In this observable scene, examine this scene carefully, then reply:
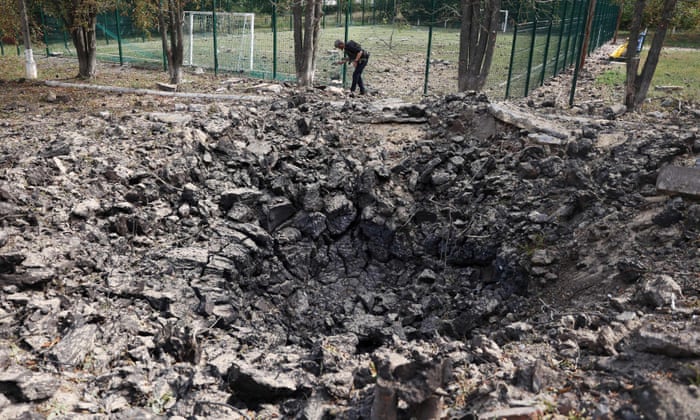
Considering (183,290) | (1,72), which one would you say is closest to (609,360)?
(183,290)

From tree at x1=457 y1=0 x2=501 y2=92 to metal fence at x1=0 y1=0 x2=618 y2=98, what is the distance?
0.58 m

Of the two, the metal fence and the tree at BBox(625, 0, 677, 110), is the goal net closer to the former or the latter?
the metal fence

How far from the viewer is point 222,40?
53.7ft

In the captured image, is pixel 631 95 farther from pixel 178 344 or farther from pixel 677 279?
pixel 178 344

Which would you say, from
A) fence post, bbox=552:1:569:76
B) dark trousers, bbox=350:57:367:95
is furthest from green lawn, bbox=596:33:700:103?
dark trousers, bbox=350:57:367:95

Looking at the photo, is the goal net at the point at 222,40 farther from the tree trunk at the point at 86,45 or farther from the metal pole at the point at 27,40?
the metal pole at the point at 27,40

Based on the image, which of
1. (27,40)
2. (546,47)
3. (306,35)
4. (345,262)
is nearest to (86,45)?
(27,40)

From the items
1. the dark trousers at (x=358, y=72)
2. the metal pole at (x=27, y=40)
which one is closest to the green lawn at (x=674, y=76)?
the dark trousers at (x=358, y=72)

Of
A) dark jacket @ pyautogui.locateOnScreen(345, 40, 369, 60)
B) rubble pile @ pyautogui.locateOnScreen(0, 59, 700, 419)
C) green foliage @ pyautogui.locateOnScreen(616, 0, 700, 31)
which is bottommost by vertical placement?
rubble pile @ pyautogui.locateOnScreen(0, 59, 700, 419)

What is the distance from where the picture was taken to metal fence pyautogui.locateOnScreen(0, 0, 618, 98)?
13297mm

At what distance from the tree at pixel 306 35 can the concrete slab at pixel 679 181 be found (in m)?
8.26

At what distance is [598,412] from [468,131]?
5699 mm

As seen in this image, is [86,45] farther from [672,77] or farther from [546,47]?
[672,77]

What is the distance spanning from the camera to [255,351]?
4.84m
